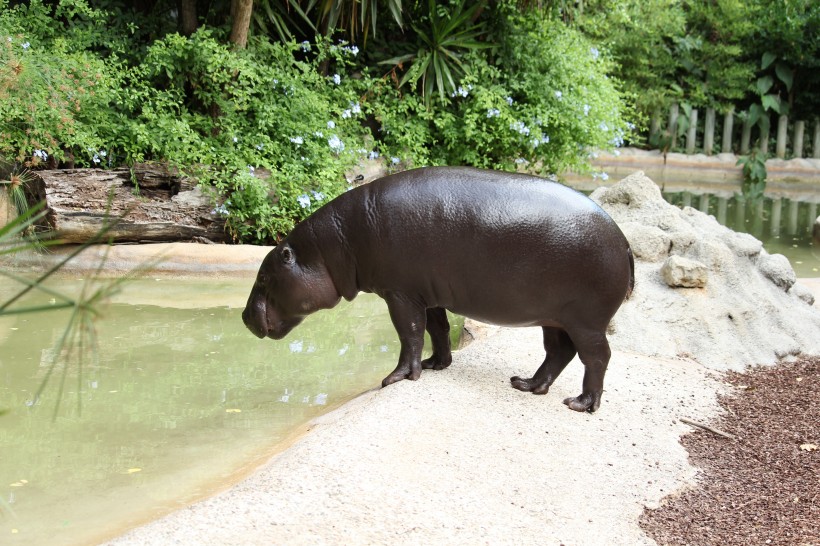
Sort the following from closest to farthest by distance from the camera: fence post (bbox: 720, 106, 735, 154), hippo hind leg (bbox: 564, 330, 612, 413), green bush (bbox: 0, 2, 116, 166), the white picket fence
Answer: hippo hind leg (bbox: 564, 330, 612, 413), green bush (bbox: 0, 2, 116, 166), the white picket fence, fence post (bbox: 720, 106, 735, 154)

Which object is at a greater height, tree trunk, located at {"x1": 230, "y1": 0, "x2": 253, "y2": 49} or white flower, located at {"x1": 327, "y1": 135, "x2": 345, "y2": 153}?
tree trunk, located at {"x1": 230, "y1": 0, "x2": 253, "y2": 49}

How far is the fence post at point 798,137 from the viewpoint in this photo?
19172mm

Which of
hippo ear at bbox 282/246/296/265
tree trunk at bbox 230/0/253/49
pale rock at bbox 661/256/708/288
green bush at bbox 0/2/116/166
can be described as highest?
tree trunk at bbox 230/0/253/49

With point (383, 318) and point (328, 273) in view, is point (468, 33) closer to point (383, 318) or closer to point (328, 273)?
point (383, 318)

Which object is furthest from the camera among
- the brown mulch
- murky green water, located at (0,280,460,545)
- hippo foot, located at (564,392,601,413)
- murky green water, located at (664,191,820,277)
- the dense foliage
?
murky green water, located at (664,191,820,277)

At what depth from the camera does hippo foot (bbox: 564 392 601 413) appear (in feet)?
16.1

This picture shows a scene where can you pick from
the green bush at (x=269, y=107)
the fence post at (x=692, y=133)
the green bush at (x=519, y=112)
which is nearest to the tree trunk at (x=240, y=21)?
the green bush at (x=269, y=107)

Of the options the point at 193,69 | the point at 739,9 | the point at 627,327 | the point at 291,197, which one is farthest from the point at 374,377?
the point at 739,9

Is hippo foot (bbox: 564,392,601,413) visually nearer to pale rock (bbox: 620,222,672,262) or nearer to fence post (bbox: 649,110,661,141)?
pale rock (bbox: 620,222,672,262)

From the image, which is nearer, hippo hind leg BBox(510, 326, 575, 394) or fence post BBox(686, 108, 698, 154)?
hippo hind leg BBox(510, 326, 575, 394)

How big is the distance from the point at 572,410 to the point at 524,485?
102 centimetres

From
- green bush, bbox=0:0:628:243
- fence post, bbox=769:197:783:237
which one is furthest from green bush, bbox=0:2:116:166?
fence post, bbox=769:197:783:237

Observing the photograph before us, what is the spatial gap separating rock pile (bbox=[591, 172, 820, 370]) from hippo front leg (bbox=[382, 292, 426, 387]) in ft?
5.86

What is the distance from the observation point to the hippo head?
5.02m
